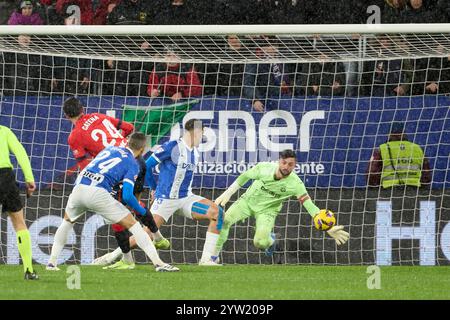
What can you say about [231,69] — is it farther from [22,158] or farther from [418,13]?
[22,158]

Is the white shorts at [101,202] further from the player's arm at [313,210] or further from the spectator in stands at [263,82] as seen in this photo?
the spectator in stands at [263,82]

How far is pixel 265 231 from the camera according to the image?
14312mm

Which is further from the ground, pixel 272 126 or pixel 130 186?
pixel 272 126

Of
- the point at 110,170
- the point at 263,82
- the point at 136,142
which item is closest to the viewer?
the point at 110,170

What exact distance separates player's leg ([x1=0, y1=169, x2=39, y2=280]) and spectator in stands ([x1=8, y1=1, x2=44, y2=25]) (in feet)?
15.6

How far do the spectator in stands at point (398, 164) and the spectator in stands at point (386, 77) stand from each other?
570mm

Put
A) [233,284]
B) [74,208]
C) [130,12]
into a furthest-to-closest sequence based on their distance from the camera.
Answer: [130,12]
[74,208]
[233,284]

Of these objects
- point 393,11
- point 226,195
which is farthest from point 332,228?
point 393,11

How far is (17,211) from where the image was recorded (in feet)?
37.5

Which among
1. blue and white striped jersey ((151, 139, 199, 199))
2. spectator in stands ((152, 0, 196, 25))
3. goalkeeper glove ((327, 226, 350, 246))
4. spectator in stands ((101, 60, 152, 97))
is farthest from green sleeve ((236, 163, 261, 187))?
spectator in stands ((152, 0, 196, 25))

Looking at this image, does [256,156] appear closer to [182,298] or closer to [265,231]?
[265,231]

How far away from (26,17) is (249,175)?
13.1ft

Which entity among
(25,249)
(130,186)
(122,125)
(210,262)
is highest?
(122,125)

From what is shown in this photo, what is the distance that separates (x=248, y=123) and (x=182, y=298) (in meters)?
5.01
